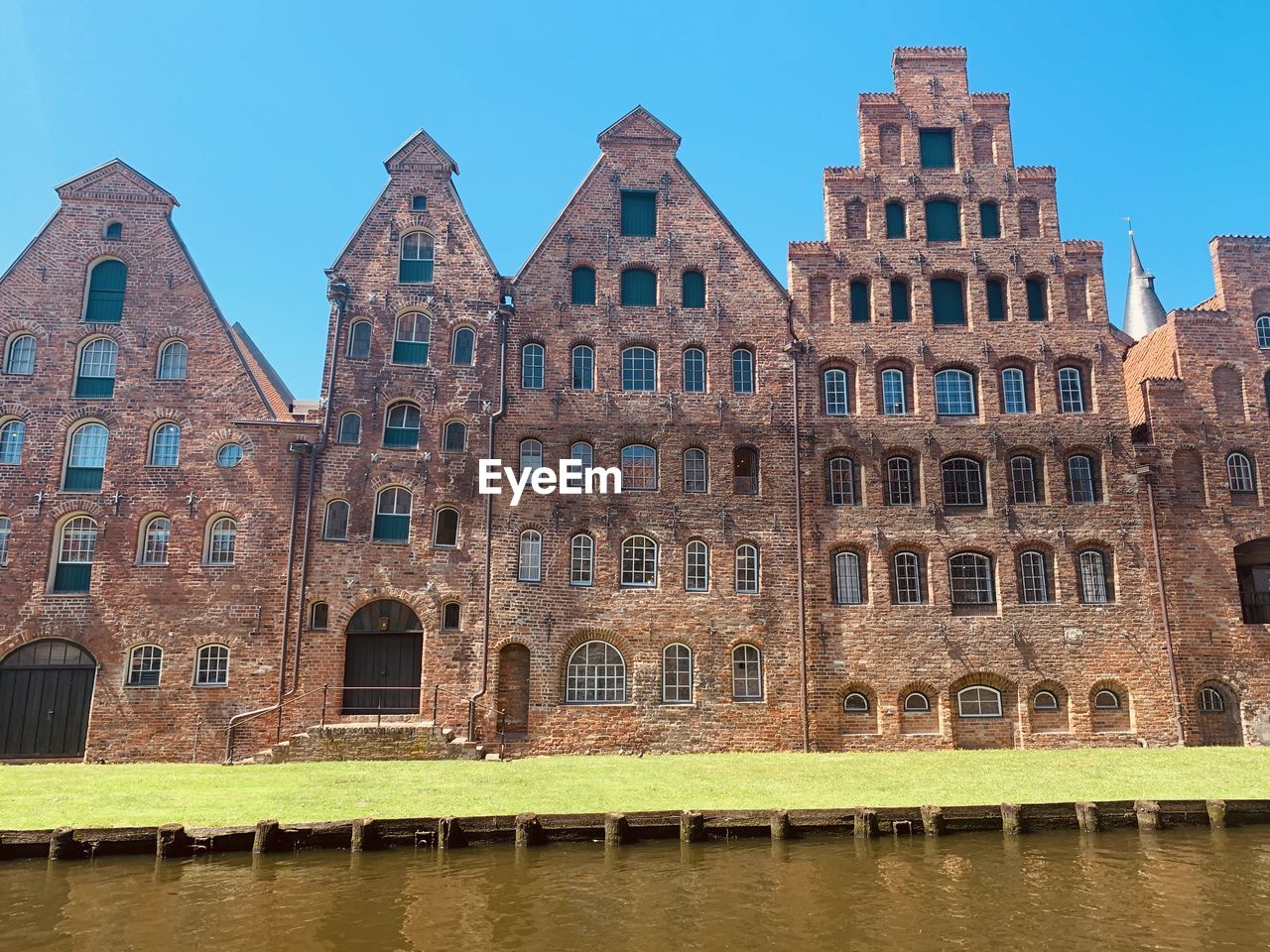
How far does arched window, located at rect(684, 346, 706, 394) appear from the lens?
24.9 m

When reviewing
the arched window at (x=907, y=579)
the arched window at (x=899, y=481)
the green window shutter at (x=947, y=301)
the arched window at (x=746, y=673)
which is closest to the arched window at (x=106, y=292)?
the arched window at (x=746, y=673)

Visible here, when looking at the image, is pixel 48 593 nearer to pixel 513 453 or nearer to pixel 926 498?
pixel 513 453

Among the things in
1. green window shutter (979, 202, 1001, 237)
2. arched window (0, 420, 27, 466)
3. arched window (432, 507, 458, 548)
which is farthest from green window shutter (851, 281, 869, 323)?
arched window (0, 420, 27, 466)

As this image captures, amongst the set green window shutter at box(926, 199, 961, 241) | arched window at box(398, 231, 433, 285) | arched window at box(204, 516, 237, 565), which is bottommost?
arched window at box(204, 516, 237, 565)

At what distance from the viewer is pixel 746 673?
23.0 metres

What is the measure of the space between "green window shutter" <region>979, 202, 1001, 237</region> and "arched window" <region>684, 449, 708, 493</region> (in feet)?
38.3

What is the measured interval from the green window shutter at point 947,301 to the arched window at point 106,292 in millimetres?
24366

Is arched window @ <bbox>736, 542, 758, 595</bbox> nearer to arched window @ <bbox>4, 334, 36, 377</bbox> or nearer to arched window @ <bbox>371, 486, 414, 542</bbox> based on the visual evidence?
arched window @ <bbox>371, 486, 414, 542</bbox>

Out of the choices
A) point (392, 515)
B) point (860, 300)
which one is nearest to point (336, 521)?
point (392, 515)

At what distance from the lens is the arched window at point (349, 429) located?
23.8 m

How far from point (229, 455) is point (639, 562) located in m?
11.9

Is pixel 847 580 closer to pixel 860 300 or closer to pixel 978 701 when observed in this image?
pixel 978 701

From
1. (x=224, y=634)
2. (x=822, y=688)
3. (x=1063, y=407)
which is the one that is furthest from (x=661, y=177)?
(x=224, y=634)

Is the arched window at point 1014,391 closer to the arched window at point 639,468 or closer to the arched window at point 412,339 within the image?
the arched window at point 639,468
